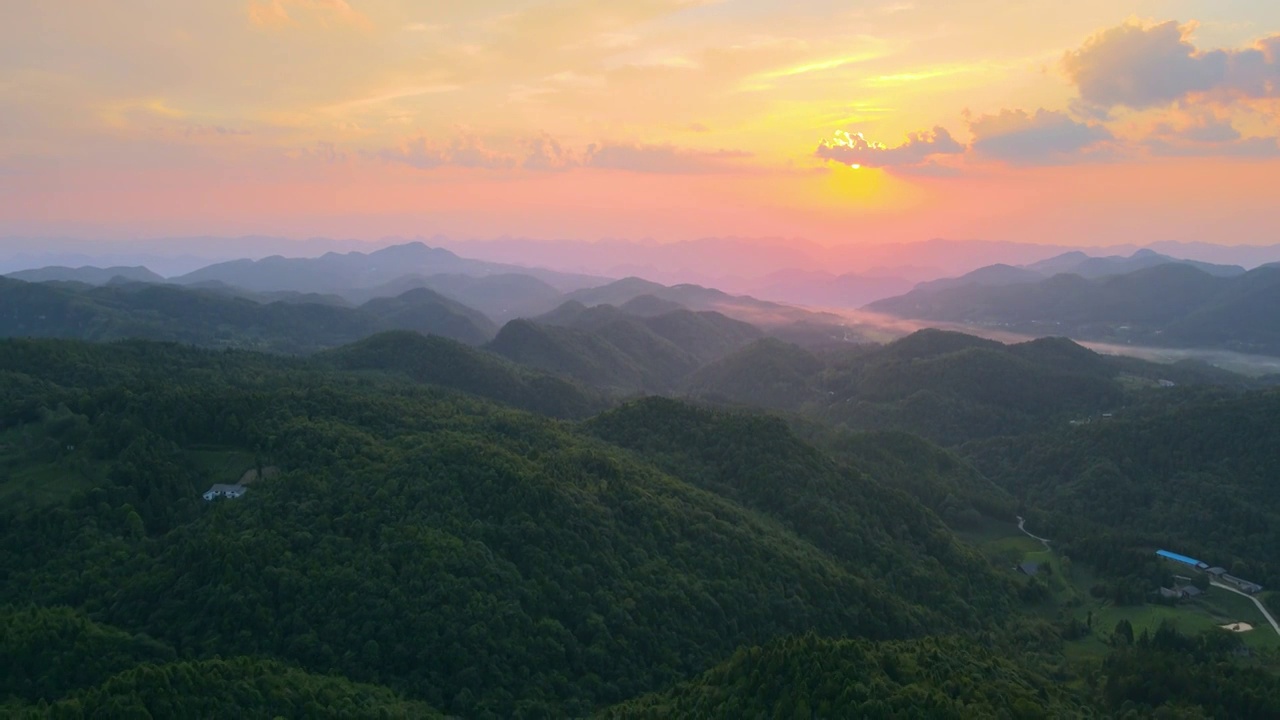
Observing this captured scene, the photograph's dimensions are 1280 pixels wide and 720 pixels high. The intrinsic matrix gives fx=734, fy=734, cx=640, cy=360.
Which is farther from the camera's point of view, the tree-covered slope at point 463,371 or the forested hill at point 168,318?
A: the forested hill at point 168,318

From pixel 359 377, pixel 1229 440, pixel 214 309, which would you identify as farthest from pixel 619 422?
pixel 214 309

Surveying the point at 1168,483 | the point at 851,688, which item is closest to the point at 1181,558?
the point at 1168,483

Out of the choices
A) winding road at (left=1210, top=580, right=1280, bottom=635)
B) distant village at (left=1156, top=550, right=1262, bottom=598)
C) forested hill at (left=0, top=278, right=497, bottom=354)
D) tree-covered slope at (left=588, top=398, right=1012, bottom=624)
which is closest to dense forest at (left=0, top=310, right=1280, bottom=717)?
tree-covered slope at (left=588, top=398, right=1012, bottom=624)

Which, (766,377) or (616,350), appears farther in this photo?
(616,350)

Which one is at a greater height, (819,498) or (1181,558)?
(819,498)

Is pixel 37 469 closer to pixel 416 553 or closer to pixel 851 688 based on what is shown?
pixel 416 553

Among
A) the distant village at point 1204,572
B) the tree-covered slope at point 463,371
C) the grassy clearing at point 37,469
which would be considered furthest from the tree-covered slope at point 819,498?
the grassy clearing at point 37,469

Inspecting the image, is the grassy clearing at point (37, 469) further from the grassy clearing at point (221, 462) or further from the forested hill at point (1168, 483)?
the forested hill at point (1168, 483)
